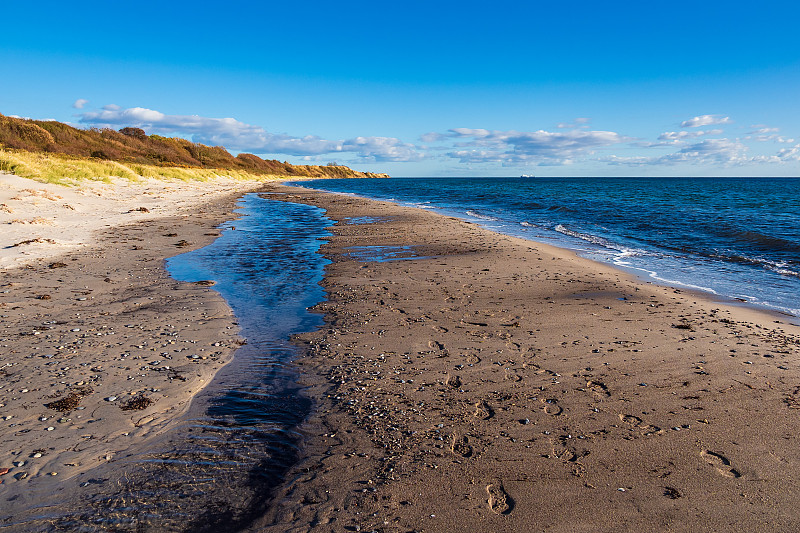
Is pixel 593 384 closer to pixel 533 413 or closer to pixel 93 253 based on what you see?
pixel 533 413

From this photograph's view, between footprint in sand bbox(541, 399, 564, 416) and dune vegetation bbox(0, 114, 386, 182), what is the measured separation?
31710 mm

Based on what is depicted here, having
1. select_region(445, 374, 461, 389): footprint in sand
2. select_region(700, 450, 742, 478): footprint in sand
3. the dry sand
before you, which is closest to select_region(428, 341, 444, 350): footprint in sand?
select_region(445, 374, 461, 389): footprint in sand

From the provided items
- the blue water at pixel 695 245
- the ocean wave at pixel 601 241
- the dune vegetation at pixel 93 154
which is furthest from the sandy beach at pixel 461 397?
the dune vegetation at pixel 93 154

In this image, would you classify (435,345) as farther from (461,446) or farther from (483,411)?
(461,446)

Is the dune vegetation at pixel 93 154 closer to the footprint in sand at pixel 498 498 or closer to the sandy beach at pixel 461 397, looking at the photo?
the sandy beach at pixel 461 397

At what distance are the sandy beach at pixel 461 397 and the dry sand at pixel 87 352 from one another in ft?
0.10

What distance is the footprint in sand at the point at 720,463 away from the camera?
12.6ft

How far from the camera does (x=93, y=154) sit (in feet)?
190

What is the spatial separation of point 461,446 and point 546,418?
3.52ft

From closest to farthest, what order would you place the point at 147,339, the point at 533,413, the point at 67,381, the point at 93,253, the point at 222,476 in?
1. the point at 222,476
2. the point at 533,413
3. the point at 67,381
4. the point at 147,339
5. the point at 93,253

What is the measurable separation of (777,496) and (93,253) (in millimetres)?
15080

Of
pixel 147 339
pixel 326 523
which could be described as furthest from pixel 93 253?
pixel 326 523

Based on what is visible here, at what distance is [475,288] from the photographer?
33.6ft

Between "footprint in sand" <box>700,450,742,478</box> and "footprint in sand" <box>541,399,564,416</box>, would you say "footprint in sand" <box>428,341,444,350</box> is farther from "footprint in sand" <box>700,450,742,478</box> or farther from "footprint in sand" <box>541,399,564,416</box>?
"footprint in sand" <box>700,450,742,478</box>
